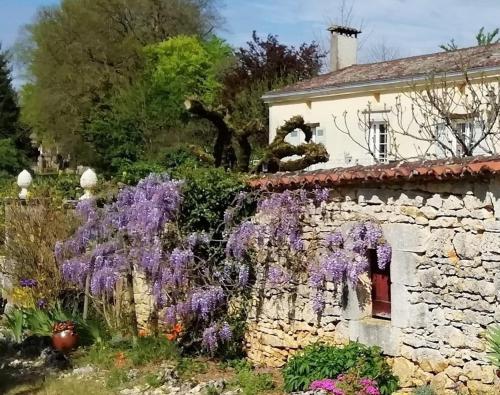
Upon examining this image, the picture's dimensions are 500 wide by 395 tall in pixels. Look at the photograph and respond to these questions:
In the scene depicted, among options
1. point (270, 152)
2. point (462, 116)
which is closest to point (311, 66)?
point (462, 116)

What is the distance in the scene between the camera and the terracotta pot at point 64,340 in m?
9.44

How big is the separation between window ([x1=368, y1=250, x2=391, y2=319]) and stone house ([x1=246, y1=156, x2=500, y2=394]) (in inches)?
0.4

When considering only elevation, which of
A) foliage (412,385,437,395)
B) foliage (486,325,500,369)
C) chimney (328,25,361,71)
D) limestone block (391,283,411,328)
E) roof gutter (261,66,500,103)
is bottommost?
foliage (412,385,437,395)

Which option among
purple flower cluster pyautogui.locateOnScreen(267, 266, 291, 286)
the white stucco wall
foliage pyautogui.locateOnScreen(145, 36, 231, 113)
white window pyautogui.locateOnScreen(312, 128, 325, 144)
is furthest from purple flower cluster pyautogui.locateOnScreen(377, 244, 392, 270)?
foliage pyautogui.locateOnScreen(145, 36, 231, 113)

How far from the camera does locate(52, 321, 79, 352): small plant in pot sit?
944 centimetres

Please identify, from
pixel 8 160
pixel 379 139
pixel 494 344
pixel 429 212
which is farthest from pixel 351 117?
pixel 8 160

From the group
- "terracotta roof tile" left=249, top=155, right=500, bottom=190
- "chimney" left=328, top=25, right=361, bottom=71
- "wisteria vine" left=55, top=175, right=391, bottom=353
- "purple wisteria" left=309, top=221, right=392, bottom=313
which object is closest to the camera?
"terracotta roof tile" left=249, top=155, right=500, bottom=190

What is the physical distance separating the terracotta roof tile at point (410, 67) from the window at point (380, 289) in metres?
8.61

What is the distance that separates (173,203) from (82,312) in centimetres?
316

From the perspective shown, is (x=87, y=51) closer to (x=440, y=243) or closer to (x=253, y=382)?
(x=253, y=382)

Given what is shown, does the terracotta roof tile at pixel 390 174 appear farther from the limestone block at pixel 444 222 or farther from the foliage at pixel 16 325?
the foliage at pixel 16 325

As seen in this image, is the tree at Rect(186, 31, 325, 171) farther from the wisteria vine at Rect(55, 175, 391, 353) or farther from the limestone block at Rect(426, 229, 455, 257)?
the limestone block at Rect(426, 229, 455, 257)

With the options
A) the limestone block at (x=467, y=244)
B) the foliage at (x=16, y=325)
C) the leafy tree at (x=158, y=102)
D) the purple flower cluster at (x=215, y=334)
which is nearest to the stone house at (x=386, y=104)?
the leafy tree at (x=158, y=102)

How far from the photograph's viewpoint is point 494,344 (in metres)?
5.91
